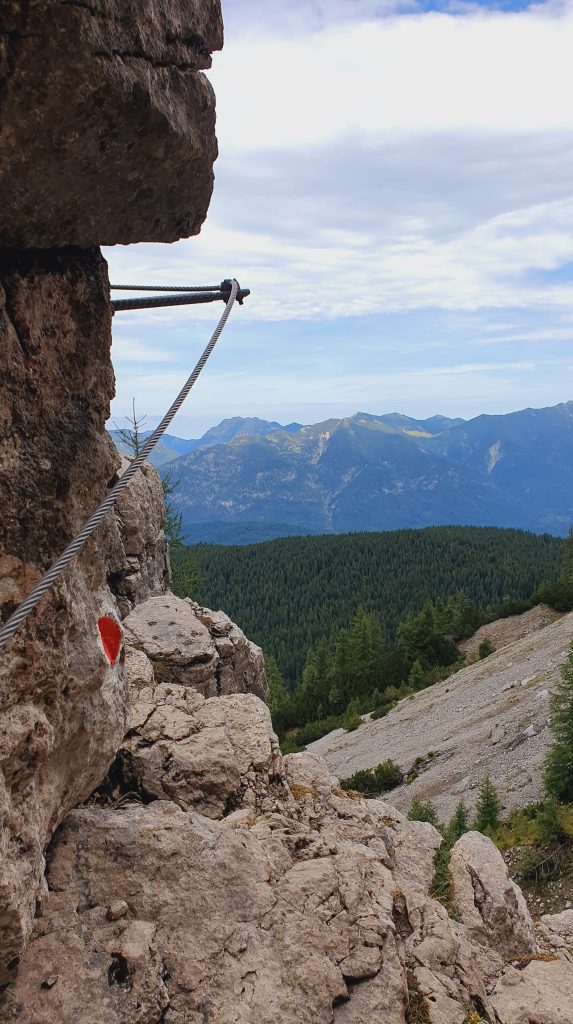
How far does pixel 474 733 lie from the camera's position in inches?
1542

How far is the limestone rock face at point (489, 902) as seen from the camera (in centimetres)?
1087

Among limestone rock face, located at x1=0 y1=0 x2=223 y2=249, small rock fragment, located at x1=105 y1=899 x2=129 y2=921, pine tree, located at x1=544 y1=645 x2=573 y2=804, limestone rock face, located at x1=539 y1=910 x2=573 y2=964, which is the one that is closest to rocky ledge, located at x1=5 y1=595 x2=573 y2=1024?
small rock fragment, located at x1=105 y1=899 x2=129 y2=921

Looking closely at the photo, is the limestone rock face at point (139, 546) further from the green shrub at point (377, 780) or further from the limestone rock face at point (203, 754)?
the green shrub at point (377, 780)

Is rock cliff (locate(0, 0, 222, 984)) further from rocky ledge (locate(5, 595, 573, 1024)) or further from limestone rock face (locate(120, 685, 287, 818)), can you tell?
limestone rock face (locate(120, 685, 287, 818))

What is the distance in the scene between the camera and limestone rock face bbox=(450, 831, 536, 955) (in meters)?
10.9

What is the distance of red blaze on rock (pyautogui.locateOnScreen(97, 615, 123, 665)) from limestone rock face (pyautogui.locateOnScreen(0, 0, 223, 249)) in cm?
410

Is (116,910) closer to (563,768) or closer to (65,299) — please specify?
(65,299)

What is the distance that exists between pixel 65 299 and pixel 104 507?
2333mm

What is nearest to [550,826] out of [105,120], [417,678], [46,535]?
[46,535]

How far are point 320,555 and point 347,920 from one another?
185533mm

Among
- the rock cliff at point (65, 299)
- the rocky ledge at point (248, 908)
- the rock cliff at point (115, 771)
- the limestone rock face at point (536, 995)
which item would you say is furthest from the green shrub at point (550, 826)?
the rock cliff at point (65, 299)

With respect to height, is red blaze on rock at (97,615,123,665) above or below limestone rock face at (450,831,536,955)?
above

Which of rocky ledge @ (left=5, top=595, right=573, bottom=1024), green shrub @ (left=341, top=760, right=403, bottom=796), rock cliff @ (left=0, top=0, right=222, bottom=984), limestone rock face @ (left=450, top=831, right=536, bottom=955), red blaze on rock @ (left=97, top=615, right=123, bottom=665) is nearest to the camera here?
rock cliff @ (left=0, top=0, right=222, bottom=984)

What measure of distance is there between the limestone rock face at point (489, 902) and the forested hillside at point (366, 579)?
108 meters
